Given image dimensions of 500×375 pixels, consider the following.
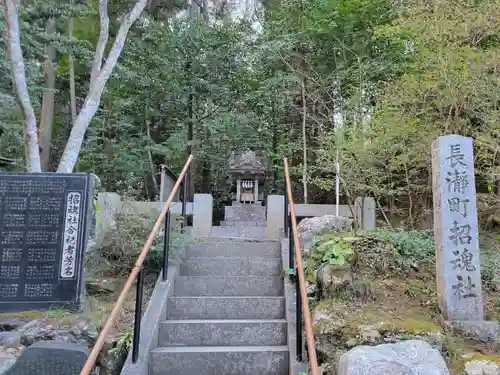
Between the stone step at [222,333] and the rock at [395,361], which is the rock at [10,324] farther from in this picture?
the rock at [395,361]

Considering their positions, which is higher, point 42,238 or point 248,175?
point 248,175

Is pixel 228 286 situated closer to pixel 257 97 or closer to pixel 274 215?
pixel 274 215

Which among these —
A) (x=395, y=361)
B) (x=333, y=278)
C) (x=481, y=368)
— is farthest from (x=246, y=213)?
(x=395, y=361)

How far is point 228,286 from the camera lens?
388 cm

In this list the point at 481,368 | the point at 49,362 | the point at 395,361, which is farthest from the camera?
the point at 481,368

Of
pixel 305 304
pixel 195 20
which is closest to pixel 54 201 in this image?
pixel 305 304

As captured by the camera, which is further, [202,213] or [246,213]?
[246,213]

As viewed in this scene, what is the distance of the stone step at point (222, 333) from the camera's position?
10.5 ft

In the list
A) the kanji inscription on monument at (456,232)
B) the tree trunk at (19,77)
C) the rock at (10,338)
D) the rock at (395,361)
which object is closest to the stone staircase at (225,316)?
the rock at (395,361)

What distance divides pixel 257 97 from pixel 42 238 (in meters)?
7.50

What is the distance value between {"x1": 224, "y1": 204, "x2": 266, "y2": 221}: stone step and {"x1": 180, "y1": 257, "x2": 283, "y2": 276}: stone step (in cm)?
513

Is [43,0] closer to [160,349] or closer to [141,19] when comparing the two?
[141,19]

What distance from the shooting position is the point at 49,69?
974 cm

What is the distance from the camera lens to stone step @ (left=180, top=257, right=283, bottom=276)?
4.20 m
